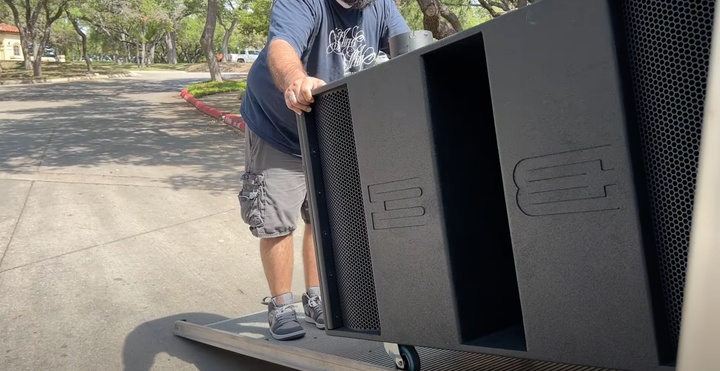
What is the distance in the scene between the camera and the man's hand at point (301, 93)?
2.25 m

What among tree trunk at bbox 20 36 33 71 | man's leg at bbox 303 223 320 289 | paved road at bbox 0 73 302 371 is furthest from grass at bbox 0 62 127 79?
man's leg at bbox 303 223 320 289

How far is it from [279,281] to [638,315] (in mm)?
2002

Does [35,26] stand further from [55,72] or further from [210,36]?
[210,36]

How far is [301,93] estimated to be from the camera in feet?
7.42

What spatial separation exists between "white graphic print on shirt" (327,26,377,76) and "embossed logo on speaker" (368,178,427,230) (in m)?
1.15

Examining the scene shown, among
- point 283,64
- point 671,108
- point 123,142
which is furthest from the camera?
point 123,142

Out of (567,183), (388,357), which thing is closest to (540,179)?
(567,183)

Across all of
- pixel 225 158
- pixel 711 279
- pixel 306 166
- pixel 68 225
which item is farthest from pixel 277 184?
pixel 225 158

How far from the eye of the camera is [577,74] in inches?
58.1

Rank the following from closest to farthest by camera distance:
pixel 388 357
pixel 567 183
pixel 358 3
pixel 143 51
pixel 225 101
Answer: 1. pixel 567 183
2. pixel 388 357
3. pixel 358 3
4. pixel 225 101
5. pixel 143 51

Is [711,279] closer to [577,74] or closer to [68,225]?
[577,74]

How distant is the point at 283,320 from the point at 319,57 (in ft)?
3.75

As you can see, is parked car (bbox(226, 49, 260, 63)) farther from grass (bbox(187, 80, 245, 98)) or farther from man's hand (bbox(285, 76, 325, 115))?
man's hand (bbox(285, 76, 325, 115))

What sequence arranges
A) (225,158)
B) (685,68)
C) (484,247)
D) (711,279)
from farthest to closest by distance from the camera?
(225,158) → (484,247) → (685,68) → (711,279)
